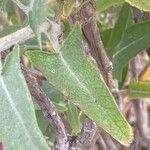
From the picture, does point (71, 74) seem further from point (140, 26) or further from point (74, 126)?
point (140, 26)

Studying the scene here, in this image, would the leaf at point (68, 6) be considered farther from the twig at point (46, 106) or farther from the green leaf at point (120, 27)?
the green leaf at point (120, 27)

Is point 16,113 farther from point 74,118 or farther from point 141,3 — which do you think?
point 74,118

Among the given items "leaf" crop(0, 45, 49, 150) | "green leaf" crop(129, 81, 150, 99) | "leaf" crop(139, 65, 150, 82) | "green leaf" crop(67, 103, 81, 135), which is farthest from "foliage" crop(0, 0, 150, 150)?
"leaf" crop(139, 65, 150, 82)

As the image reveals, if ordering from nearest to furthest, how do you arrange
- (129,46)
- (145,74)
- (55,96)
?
(55,96) < (129,46) < (145,74)

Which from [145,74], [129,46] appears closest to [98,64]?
[129,46]

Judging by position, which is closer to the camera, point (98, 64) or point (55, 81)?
point (55, 81)

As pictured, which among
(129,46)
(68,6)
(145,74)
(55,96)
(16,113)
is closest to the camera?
(16,113)

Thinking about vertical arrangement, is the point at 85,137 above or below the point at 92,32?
below
